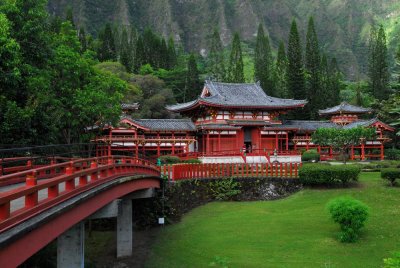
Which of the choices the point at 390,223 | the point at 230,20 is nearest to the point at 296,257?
the point at 390,223

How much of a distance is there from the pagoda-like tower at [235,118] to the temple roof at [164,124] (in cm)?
117

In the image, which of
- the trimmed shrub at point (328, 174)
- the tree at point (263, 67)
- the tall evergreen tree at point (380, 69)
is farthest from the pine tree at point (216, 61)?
the trimmed shrub at point (328, 174)

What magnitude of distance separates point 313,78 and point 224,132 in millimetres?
32272

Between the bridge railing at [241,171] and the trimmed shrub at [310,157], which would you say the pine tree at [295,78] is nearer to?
the trimmed shrub at [310,157]

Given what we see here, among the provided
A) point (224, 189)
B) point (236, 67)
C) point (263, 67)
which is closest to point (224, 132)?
point (224, 189)

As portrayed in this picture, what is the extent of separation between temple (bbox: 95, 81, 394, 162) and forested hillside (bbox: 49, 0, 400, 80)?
10633cm

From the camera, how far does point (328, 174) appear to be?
23.8 metres

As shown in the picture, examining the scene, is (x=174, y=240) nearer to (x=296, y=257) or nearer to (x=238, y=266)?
(x=238, y=266)

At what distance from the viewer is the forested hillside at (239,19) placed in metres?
146

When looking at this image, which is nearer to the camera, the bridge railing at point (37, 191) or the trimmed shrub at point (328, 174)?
the bridge railing at point (37, 191)

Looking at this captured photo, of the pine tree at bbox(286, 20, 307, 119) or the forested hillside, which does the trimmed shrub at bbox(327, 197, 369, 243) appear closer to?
the pine tree at bbox(286, 20, 307, 119)

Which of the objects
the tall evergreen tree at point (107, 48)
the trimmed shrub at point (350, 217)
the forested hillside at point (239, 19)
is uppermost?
the forested hillside at point (239, 19)

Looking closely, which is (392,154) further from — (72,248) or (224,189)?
(72,248)

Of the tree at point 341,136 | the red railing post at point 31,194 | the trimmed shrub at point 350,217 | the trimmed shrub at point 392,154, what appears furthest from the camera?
the trimmed shrub at point 392,154
